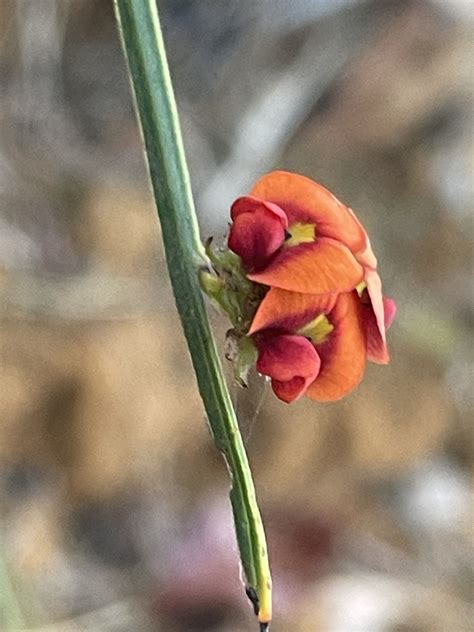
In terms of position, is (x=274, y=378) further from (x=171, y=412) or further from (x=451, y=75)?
(x=451, y=75)

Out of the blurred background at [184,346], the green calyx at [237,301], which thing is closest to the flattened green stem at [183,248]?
the green calyx at [237,301]

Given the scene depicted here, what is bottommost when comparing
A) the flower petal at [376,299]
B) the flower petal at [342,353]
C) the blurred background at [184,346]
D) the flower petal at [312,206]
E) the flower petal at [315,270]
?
the blurred background at [184,346]

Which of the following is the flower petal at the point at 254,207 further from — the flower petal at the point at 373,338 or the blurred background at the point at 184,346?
the blurred background at the point at 184,346

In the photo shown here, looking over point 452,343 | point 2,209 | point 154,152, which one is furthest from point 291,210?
point 452,343

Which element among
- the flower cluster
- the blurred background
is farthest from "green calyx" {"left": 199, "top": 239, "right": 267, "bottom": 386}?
the blurred background

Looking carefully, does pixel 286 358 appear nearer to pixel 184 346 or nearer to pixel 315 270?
pixel 315 270

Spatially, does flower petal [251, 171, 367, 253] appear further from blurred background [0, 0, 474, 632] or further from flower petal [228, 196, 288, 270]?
blurred background [0, 0, 474, 632]

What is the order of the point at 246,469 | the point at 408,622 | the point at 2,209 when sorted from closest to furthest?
the point at 246,469
the point at 2,209
the point at 408,622
